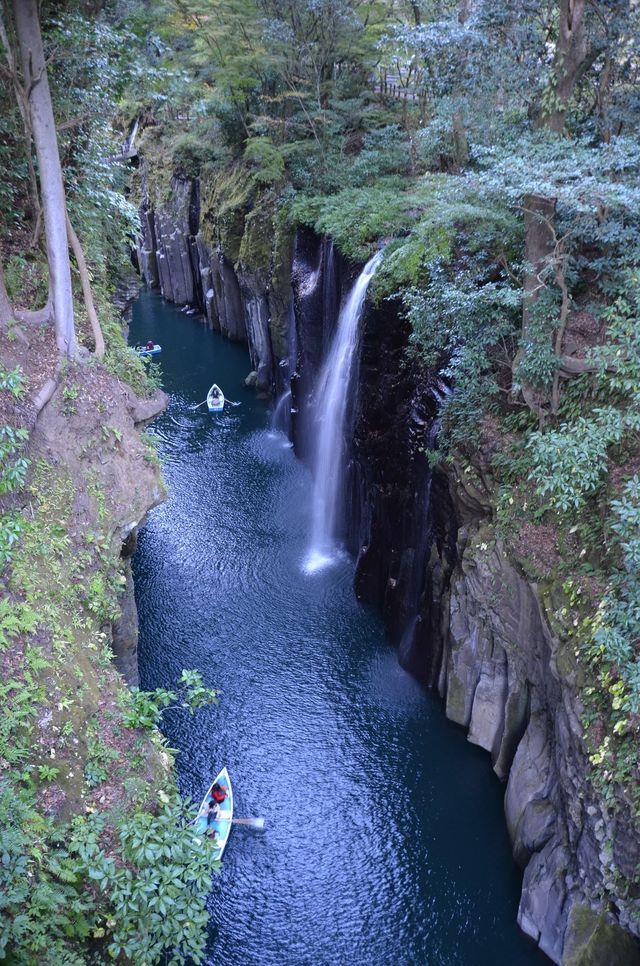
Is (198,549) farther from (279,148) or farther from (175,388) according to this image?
(279,148)

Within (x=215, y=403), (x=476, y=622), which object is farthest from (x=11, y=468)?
(x=215, y=403)

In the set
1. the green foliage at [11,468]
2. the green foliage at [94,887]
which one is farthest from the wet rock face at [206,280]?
the green foliage at [94,887]

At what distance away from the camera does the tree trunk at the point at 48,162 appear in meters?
11.6

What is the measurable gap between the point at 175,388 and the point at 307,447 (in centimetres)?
1037

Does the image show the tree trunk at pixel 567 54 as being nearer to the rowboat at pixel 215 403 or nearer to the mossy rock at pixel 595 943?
the mossy rock at pixel 595 943

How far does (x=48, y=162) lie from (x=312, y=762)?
1324cm

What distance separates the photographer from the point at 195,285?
137 feet

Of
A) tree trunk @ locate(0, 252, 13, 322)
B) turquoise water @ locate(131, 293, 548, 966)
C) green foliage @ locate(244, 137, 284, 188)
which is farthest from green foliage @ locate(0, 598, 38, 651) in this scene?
green foliage @ locate(244, 137, 284, 188)

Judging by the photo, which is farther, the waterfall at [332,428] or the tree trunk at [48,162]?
the waterfall at [332,428]

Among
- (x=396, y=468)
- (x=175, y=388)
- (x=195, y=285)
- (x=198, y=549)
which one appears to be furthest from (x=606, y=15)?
(x=195, y=285)

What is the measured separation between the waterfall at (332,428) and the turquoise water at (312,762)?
56 cm

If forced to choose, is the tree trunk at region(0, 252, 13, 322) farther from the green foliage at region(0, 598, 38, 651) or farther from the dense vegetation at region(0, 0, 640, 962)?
the green foliage at region(0, 598, 38, 651)

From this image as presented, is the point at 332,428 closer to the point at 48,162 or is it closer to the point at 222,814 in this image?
the point at 48,162

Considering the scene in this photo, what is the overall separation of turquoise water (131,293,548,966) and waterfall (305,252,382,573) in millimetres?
562
